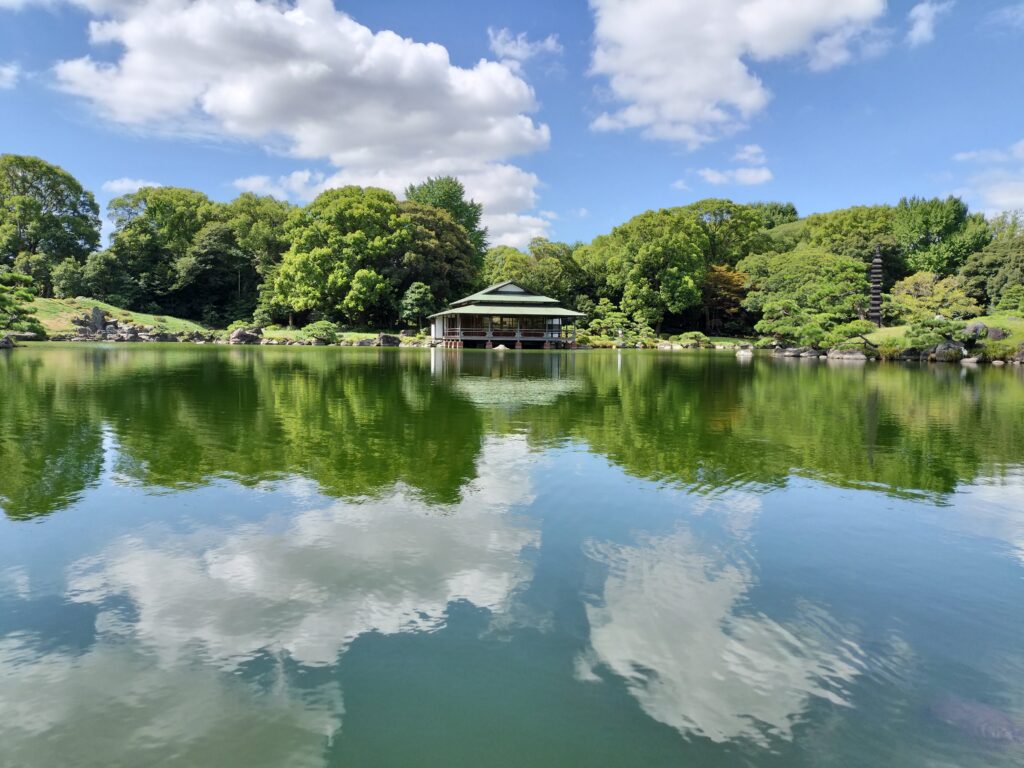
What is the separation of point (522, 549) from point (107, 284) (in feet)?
190

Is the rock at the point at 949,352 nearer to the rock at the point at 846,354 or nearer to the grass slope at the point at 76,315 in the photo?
the rock at the point at 846,354

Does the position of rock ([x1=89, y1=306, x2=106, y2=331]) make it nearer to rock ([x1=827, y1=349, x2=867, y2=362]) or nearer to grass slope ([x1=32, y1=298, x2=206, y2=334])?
grass slope ([x1=32, y1=298, x2=206, y2=334])

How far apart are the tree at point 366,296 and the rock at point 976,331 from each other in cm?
3801

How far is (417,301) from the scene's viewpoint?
160 feet

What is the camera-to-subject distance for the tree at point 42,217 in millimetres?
50844

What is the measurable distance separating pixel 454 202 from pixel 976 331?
48.9 metres

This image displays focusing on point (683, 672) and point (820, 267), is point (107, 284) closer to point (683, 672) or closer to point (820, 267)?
point (820, 267)

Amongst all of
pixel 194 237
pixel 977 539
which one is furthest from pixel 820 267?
pixel 194 237

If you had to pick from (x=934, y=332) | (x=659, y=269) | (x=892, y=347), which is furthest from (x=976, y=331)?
(x=659, y=269)

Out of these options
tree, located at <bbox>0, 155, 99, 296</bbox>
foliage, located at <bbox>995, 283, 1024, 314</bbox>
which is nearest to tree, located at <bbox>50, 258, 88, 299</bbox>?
tree, located at <bbox>0, 155, 99, 296</bbox>

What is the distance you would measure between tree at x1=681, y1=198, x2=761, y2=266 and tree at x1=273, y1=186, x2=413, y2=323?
91.6 ft

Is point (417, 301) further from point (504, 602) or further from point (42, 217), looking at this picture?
point (504, 602)

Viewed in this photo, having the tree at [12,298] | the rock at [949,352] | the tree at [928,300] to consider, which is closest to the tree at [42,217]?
the tree at [12,298]

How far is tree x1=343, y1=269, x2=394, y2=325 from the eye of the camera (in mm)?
48000
